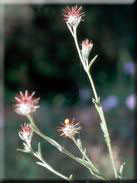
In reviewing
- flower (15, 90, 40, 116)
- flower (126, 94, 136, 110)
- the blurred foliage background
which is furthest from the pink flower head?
flower (126, 94, 136, 110)

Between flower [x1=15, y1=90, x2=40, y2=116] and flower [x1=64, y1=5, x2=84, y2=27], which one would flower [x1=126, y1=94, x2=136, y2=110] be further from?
flower [x1=15, y1=90, x2=40, y2=116]

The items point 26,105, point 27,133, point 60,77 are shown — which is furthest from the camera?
point 60,77

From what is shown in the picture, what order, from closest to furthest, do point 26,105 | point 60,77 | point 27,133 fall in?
point 26,105 < point 27,133 < point 60,77

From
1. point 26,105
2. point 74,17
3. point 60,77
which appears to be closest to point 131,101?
point 60,77

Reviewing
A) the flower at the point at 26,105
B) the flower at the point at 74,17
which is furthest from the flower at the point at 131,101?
the flower at the point at 26,105

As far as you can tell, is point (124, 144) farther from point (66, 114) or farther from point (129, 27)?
point (129, 27)

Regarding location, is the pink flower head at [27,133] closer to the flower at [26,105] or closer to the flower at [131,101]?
the flower at [26,105]

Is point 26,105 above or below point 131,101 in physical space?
below

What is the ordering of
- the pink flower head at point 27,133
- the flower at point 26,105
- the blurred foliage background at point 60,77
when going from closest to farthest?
the flower at point 26,105 < the pink flower head at point 27,133 < the blurred foliage background at point 60,77

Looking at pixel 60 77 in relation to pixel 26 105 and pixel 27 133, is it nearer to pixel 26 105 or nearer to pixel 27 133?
pixel 27 133
